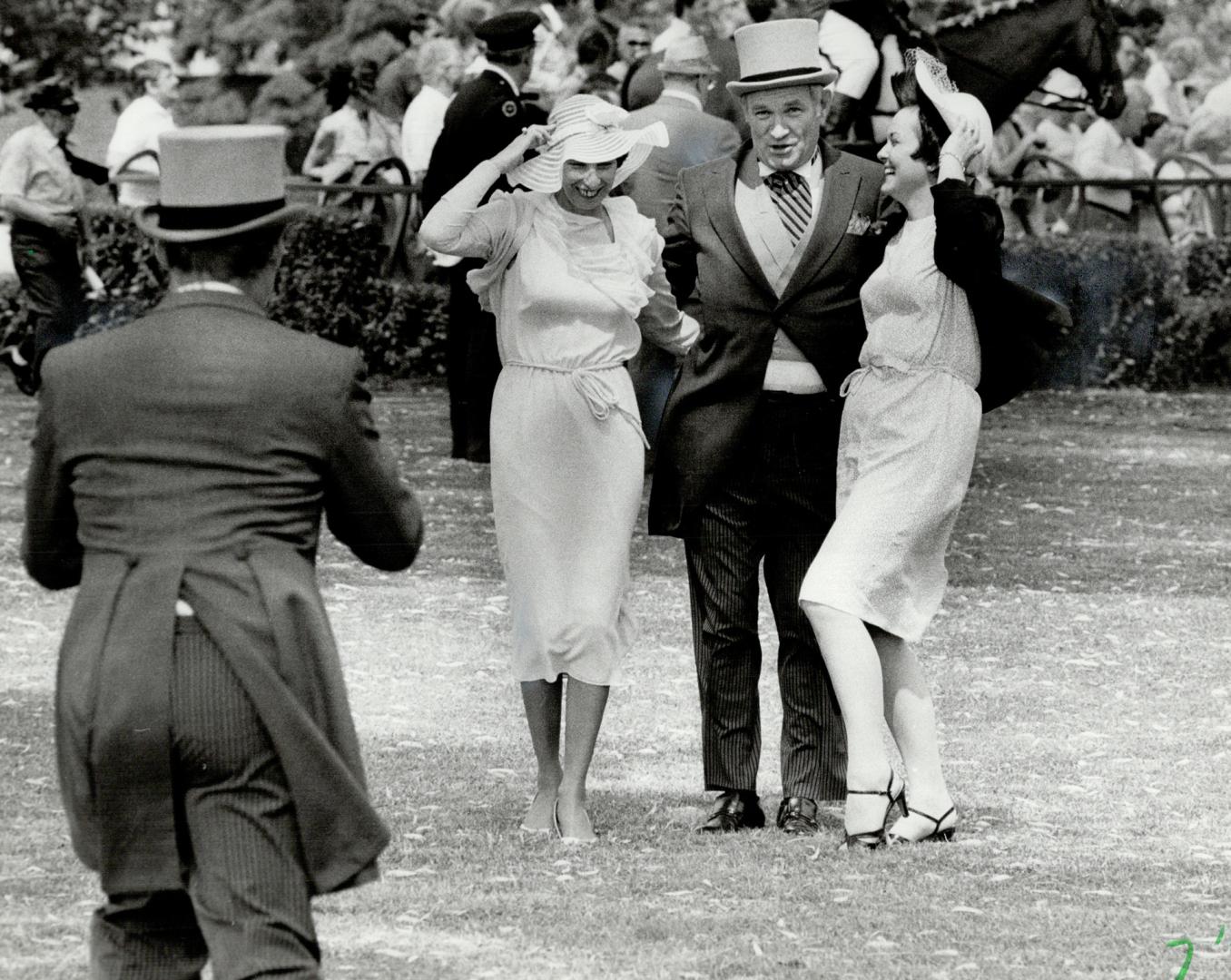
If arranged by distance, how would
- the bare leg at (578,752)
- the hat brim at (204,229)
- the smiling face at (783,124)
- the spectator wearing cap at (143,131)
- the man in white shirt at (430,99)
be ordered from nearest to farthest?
the hat brim at (204,229) → the bare leg at (578,752) → the smiling face at (783,124) → the man in white shirt at (430,99) → the spectator wearing cap at (143,131)

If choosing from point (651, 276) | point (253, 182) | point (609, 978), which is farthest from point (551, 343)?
point (253, 182)

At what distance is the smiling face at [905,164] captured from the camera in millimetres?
7043

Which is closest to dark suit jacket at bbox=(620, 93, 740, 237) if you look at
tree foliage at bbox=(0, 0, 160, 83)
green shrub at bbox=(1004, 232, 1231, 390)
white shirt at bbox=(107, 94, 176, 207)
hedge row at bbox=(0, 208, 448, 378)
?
green shrub at bbox=(1004, 232, 1231, 390)

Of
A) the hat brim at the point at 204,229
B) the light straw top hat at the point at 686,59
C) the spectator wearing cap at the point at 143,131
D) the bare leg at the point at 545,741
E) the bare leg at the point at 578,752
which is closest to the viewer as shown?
the hat brim at the point at 204,229

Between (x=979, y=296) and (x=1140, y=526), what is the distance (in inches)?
274

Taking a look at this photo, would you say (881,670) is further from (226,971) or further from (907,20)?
(907,20)

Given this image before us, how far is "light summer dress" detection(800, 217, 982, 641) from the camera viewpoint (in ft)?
23.0

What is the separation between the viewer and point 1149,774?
798 cm

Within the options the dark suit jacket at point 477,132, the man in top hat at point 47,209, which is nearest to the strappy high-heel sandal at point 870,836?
the dark suit jacket at point 477,132

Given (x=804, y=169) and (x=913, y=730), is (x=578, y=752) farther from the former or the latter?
(x=804, y=169)

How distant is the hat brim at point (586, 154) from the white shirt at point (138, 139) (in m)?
12.6

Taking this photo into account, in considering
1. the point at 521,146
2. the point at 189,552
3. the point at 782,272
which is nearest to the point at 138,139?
the point at 521,146

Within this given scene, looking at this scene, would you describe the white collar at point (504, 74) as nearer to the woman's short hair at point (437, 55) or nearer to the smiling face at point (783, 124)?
the smiling face at point (783, 124)

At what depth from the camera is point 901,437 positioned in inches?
278
